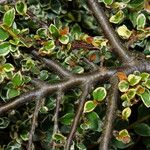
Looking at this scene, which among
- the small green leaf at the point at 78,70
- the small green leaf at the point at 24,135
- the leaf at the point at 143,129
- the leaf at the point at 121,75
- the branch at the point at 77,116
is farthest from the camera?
the leaf at the point at 143,129

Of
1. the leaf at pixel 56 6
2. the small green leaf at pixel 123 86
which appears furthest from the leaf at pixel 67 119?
the leaf at pixel 56 6

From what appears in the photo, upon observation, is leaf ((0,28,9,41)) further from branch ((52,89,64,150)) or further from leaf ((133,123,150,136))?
leaf ((133,123,150,136))

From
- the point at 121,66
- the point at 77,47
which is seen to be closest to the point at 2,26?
the point at 77,47

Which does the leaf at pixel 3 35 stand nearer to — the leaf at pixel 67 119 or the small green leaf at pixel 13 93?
the small green leaf at pixel 13 93

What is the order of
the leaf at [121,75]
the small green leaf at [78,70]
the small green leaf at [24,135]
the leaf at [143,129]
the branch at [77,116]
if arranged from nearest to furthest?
1. the branch at [77,116]
2. the leaf at [121,75]
3. the small green leaf at [78,70]
4. the small green leaf at [24,135]
5. the leaf at [143,129]

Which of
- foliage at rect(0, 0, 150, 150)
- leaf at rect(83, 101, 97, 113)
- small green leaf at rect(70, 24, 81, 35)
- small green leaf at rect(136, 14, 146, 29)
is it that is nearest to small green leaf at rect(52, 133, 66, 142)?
foliage at rect(0, 0, 150, 150)

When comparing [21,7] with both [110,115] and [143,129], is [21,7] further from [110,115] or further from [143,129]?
[143,129]

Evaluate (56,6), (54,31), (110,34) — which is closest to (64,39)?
(54,31)

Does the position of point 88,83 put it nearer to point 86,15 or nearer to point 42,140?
point 42,140
